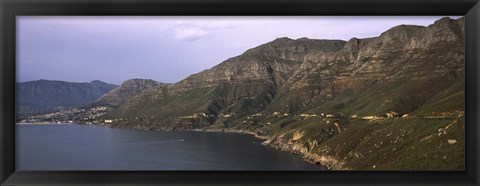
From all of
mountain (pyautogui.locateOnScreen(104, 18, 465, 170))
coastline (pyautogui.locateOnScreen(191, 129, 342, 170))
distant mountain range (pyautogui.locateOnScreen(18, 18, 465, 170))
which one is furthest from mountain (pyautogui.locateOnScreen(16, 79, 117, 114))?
coastline (pyautogui.locateOnScreen(191, 129, 342, 170))

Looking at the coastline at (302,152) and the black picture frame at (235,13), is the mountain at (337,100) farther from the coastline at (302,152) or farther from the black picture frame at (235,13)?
the black picture frame at (235,13)

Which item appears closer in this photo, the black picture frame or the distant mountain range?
the black picture frame

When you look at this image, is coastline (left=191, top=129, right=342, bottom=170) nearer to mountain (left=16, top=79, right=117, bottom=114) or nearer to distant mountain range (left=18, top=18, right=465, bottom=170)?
distant mountain range (left=18, top=18, right=465, bottom=170)

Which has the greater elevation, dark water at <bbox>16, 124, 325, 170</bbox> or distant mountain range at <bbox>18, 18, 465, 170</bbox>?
distant mountain range at <bbox>18, 18, 465, 170</bbox>

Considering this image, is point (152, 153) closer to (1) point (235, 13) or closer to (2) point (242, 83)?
(1) point (235, 13)

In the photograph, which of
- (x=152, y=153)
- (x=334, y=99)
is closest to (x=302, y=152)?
(x=152, y=153)

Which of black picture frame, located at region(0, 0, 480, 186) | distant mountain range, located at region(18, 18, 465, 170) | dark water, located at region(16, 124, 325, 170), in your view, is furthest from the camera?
dark water, located at region(16, 124, 325, 170)

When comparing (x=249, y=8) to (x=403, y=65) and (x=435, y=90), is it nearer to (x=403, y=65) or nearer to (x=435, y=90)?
(x=435, y=90)
